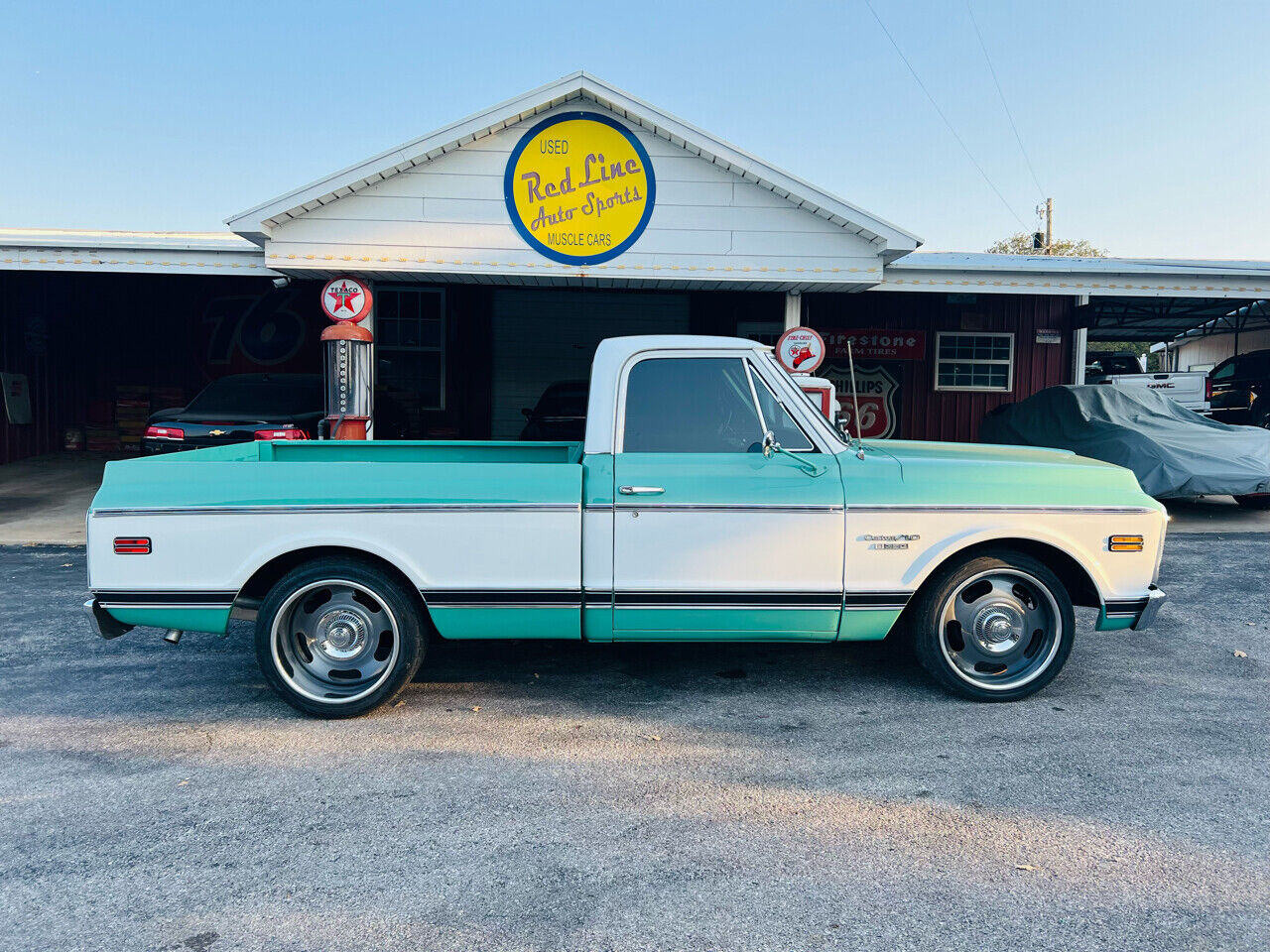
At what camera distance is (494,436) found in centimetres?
1645

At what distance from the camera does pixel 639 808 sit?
3.29 meters

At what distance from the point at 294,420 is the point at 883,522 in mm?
8700

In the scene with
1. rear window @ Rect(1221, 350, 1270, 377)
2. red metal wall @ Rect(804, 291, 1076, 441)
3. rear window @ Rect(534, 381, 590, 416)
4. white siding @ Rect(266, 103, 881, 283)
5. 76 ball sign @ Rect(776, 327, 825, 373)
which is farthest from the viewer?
rear window @ Rect(1221, 350, 1270, 377)

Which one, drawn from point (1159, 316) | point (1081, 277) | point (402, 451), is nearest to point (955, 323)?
point (1159, 316)

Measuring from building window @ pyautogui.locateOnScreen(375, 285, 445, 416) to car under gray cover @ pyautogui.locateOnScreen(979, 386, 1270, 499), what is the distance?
32.3ft

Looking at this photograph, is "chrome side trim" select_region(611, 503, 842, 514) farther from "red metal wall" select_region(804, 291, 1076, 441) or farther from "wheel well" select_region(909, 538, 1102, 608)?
"red metal wall" select_region(804, 291, 1076, 441)

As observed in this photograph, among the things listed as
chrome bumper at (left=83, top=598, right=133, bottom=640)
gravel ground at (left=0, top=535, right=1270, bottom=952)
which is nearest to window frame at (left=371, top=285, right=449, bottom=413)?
gravel ground at (left=0, top=535, right=1270, bottom=952)

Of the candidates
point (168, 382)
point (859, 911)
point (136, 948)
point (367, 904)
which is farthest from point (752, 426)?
point (168, 382)

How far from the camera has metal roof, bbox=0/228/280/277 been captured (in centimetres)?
1034

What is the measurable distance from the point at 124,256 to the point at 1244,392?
20576 millimetres

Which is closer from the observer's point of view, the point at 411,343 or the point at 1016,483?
the point at 1016,483

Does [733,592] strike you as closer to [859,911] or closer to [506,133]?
[859,911]

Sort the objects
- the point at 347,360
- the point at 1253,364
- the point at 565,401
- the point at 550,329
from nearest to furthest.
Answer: the point at 347,360
the point at 565,401
the point at 550,329
the point at 1253,364

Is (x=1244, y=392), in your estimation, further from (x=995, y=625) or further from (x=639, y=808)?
(x=639, y=808)
